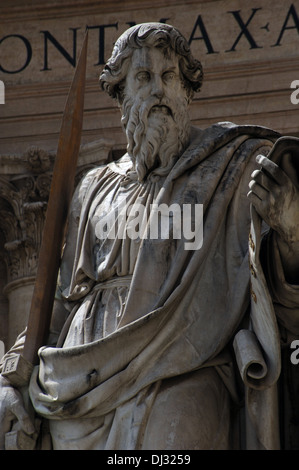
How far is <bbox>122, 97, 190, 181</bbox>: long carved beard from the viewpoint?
8.19 metres

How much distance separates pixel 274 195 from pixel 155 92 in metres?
0.96

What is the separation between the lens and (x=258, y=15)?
12117mm

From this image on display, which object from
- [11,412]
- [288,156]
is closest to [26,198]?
[11,412]

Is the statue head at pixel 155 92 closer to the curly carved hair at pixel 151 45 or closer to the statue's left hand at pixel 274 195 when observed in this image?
the curly carved hair at pixel 151 45

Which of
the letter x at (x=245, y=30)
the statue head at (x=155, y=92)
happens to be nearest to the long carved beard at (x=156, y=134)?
the statue head at (x=155, y=92)

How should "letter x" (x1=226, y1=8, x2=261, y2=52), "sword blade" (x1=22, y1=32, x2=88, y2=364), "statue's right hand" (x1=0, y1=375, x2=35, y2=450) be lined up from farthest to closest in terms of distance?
"letter x" (x1=226, y1=8, x2=261, y2=52)
"sword blade" (x1=22, y1=32, x2=88, y2=364)
"statue's right hand" (x1=0, y1=375, x2=35, y2=450)

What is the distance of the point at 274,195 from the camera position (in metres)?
7.43

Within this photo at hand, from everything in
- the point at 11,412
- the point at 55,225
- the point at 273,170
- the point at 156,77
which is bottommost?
the point at 11,412

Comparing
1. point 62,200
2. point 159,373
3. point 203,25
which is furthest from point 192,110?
point 159,373

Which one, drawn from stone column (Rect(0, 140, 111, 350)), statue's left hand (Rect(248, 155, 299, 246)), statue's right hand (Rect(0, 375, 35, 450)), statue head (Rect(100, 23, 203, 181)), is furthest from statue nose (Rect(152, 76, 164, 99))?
stone column (Rect(0, 140, 111, 350))

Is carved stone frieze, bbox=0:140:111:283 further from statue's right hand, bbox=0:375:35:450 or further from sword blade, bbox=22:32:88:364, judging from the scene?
statue's right hand, bbox=0:375:35:450

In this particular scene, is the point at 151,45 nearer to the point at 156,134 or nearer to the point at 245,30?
the point at 156,134

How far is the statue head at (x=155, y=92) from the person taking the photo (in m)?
8.19

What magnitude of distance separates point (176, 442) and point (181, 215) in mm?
1014
